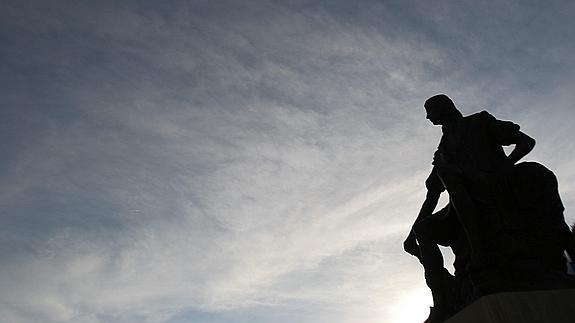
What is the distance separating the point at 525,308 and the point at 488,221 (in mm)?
1475

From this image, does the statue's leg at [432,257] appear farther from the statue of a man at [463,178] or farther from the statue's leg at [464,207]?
the statue's leg at [464,207]

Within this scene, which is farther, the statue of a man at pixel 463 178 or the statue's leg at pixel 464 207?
the statue of a man at pixel 463 178

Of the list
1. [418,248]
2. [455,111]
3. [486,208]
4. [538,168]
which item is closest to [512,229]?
[486,208]

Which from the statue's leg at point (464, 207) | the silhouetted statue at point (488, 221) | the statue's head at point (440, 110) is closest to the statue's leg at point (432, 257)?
the silhouetted statue at point (488, 221)

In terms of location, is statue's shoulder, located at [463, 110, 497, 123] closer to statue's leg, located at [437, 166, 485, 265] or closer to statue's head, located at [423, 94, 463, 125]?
statue's head, located at [423, 94, 463, 125]

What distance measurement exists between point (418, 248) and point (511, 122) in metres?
1.94

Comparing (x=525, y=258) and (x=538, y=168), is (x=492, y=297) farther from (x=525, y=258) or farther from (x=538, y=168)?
(x=538, y=168)

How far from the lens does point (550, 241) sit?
16.5 ft

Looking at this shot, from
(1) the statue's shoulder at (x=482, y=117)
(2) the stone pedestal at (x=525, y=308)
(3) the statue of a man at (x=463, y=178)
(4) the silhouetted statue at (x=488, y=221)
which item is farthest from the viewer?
(1) the statue's shoulder at (x=482, y=117)

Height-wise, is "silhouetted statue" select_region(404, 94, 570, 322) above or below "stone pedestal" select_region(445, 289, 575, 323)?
above

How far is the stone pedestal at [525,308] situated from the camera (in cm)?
383

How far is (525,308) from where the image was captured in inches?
153

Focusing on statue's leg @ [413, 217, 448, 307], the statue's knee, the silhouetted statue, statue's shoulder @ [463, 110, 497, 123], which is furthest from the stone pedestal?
statue's shoulder @ [463, 110, 497, 123]

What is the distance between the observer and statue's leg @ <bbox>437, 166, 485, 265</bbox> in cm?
501
